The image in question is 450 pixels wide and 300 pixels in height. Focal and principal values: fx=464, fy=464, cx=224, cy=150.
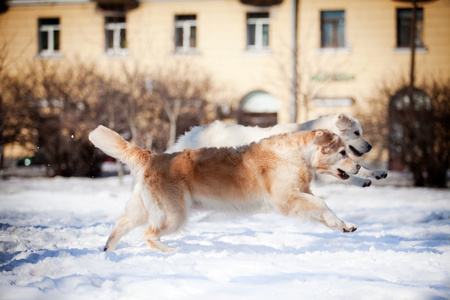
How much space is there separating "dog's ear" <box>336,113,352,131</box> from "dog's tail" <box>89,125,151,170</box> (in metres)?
3.11

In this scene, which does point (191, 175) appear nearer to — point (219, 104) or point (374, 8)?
point (219, 104)

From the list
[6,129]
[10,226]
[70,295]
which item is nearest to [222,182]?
[70,295]

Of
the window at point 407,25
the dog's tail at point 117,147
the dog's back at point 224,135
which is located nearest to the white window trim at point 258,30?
the window at point 407,25

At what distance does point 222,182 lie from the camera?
471 centimetres

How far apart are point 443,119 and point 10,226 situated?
10.6 metres

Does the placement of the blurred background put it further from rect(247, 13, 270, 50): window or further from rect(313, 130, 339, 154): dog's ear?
rect(313, 130, 339, 154): dog's ear

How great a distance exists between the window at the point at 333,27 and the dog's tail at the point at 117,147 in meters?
14.7

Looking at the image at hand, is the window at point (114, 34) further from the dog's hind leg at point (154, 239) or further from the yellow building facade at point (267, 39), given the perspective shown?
the dog's hind leg at point (154, 239)

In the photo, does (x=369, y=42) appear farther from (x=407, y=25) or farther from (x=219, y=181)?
(x=219, y=181)

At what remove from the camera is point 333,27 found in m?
18.2

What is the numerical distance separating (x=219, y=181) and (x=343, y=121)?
2.78 m

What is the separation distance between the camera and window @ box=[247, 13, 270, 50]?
18.5 meters

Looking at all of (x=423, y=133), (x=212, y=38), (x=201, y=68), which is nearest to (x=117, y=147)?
(x=423, y=133)

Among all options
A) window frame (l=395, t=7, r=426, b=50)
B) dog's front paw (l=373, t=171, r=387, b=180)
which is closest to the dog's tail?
dog's front paw (l=373, t=171, r=387, b=180)
